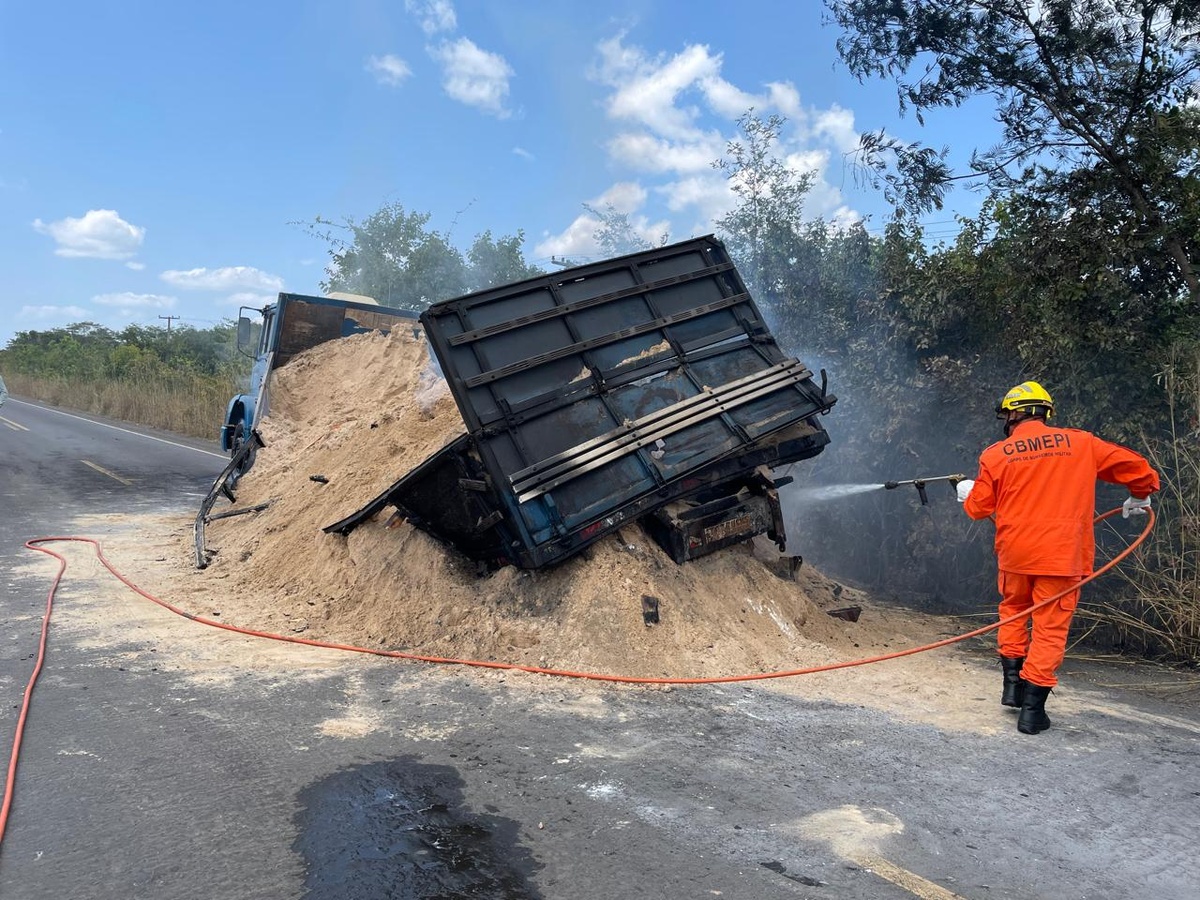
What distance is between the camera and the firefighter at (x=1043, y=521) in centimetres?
451

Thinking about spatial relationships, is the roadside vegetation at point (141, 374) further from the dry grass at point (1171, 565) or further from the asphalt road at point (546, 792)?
the dry grass at point (1171, 565)

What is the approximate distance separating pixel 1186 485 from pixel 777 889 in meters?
4.58

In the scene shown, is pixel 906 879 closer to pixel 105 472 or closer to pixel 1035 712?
pixel 1035 712

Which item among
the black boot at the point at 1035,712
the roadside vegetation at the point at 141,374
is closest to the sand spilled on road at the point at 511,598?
the black boot at the point at 1035,712

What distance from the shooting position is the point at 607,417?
609cm

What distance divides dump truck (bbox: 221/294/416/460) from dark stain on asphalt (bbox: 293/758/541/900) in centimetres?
776

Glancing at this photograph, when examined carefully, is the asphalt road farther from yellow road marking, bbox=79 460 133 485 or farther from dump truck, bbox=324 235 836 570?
yellow road marking, bbox=79 460 133 485

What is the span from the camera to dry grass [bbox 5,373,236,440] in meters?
24.0

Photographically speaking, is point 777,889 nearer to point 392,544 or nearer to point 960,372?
point 392,544

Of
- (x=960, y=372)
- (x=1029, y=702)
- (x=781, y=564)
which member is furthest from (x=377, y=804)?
(x=960, y=372)

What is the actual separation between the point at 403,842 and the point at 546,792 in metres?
0.67

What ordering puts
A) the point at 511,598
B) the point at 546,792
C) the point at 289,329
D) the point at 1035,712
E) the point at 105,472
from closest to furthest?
the point at 546,792 < the point at 1035,712 < the point at 511,598 < the point at 289,329 < the point at 105,472

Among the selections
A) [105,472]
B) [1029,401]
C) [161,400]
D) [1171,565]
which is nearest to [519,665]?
[1029,401]

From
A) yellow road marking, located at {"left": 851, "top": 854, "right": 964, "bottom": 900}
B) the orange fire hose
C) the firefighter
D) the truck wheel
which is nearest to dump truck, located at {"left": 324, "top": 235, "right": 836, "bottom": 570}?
the orange fire hose
